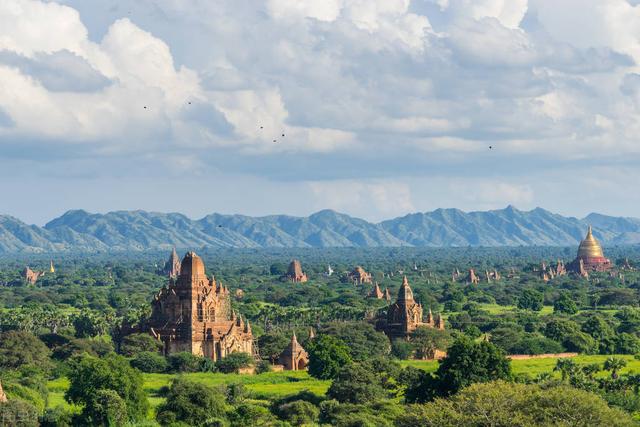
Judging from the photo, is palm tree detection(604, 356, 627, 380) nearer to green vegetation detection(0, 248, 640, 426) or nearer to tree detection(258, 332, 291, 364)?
green vegetation detection(0, 248, 640, 426)

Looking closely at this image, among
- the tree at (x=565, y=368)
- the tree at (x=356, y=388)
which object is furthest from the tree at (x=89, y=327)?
the tree at (x=565, y=368)

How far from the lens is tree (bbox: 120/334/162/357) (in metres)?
109

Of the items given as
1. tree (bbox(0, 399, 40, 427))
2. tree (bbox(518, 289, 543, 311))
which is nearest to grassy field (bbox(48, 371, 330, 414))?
tree (bbox(0, 399, 40, 427))

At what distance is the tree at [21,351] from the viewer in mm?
102938

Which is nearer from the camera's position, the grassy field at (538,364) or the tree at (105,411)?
the tree at (105,411)

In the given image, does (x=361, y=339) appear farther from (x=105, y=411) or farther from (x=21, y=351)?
(x=105, y=411)

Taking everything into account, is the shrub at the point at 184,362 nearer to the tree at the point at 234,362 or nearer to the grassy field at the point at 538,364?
the tree at the point at 234,362

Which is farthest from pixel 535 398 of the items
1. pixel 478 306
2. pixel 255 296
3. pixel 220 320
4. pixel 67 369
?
pixel 255 296

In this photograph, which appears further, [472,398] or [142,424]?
[142,424]

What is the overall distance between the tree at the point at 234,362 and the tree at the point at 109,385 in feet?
78.0

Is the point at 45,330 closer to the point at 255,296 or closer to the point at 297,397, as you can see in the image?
the point at 297,397

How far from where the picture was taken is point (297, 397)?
8525 centimetres

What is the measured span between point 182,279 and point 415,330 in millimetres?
22175

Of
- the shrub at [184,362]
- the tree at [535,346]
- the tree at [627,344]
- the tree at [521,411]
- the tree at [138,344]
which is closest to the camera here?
the tree at [521,411]
